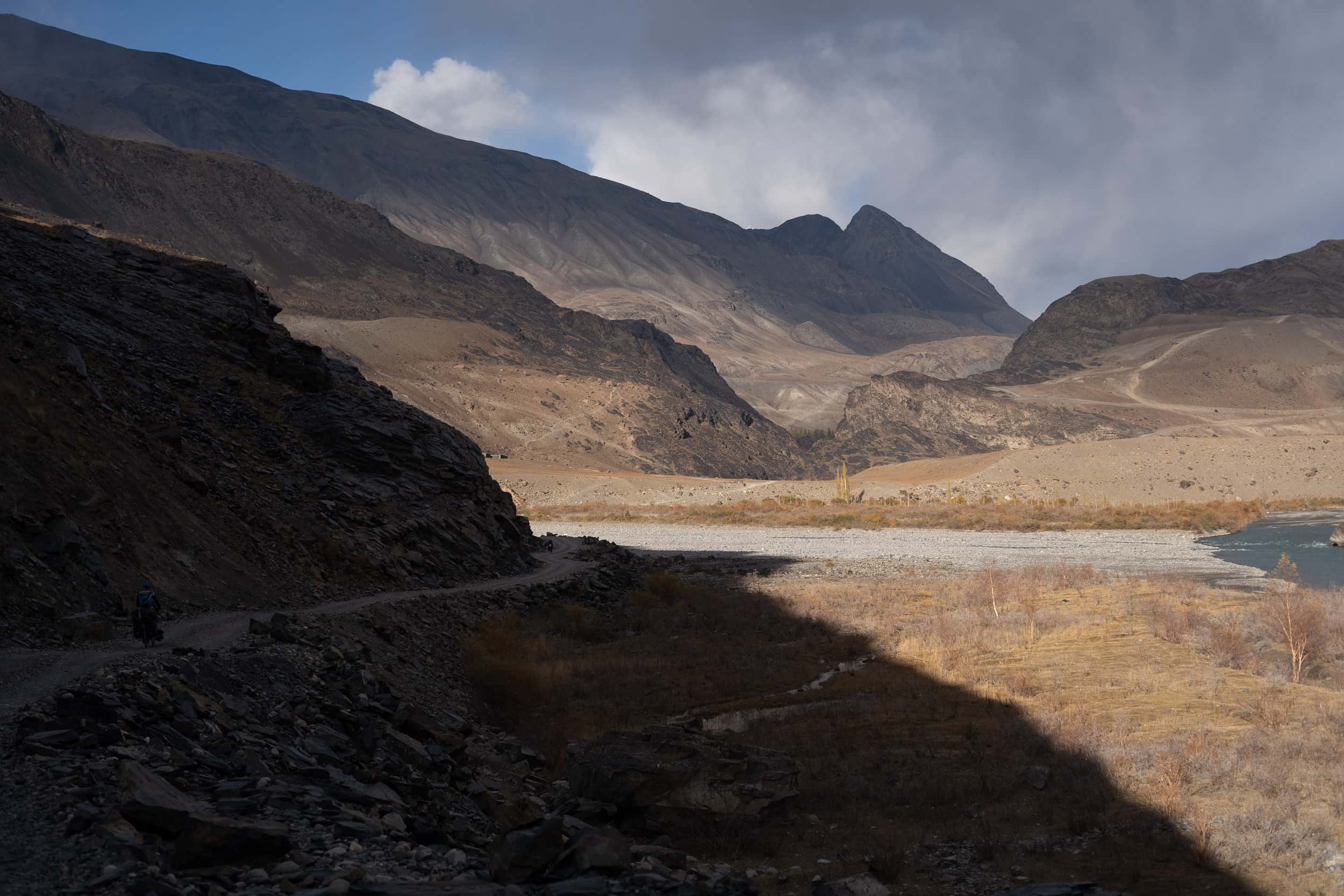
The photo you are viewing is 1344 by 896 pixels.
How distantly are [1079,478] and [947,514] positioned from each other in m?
18.0

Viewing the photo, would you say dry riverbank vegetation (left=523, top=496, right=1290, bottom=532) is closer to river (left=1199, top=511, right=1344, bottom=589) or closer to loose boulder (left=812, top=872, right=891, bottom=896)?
river (left=1199, top=511, right=1344, bottom=589)

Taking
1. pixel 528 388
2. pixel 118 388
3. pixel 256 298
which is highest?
pixel 528 388

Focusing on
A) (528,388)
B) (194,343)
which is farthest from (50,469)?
(528,388)

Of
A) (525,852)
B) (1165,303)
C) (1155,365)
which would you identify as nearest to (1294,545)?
(525,852)

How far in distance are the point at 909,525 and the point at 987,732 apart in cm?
4726

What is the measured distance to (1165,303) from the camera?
586 ft

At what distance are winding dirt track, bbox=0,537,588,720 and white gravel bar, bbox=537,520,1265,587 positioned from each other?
21.9 meters

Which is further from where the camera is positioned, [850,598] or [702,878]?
[850,598]

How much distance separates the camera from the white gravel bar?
37.8 meters

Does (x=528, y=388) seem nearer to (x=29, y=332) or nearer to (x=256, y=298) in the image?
(x=256, y=298)

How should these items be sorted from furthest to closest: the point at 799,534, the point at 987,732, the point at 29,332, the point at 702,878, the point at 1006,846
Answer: the point at 799,534 → the point at 29,332 → the point at 987,732 → the point at 1006,846 → the point at 702,878

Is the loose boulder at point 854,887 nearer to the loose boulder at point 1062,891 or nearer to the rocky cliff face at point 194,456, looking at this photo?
the loose boulder at point 1062,891

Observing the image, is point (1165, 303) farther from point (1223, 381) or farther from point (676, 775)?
point (676, 775)

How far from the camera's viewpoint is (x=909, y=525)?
5938cm
